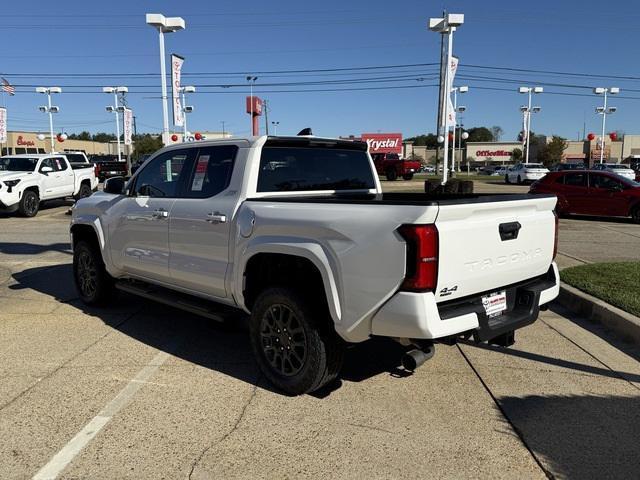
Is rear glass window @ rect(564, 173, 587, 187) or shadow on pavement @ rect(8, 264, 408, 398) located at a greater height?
rear glass window @ rect(564, 173, 587, 187)

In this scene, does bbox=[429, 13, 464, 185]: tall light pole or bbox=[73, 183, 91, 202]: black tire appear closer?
bbox=[429, 13, 464, 185]: tall light pole

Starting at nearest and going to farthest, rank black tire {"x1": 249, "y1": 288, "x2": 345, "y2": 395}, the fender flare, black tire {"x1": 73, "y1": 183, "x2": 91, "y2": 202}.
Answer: the fender flare → black tire {"x1": 249, "y1": 288, "x2": 345, "y2": 395} → black tire {"x1": 73, "y1": 183, "x2": 91, "y2": 202}

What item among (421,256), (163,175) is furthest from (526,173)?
(421,256)

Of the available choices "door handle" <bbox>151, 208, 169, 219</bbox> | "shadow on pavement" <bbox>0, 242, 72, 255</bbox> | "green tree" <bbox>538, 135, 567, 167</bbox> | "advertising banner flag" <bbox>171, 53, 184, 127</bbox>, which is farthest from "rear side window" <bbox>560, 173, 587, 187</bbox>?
"green tree" <bbox>538, 135, 567, 167</bbox>

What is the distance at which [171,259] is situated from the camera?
504 centimetres

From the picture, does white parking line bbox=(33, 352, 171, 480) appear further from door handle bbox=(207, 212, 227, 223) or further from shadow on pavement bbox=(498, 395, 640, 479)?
shadow on pavement bbox=(498, 395, 640, 479)

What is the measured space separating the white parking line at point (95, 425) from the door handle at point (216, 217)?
1.37 metres

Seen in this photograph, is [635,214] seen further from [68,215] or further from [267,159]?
[68,215]

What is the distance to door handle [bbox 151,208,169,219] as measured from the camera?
5.04 metres

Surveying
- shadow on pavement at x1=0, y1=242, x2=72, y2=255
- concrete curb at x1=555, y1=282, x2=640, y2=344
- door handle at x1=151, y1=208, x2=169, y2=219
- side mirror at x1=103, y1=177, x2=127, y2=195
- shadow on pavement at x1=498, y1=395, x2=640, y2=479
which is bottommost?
shadow on pavement at x1=0, y1=242, x2=72, y2=255

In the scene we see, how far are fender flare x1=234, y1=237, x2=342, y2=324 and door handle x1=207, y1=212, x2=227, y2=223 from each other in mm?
376

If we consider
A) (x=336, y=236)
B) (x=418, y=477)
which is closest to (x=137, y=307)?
(x=336, y=236)

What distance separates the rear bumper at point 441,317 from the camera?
10.5 feet

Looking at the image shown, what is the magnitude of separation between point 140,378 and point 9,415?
3.13 ft
